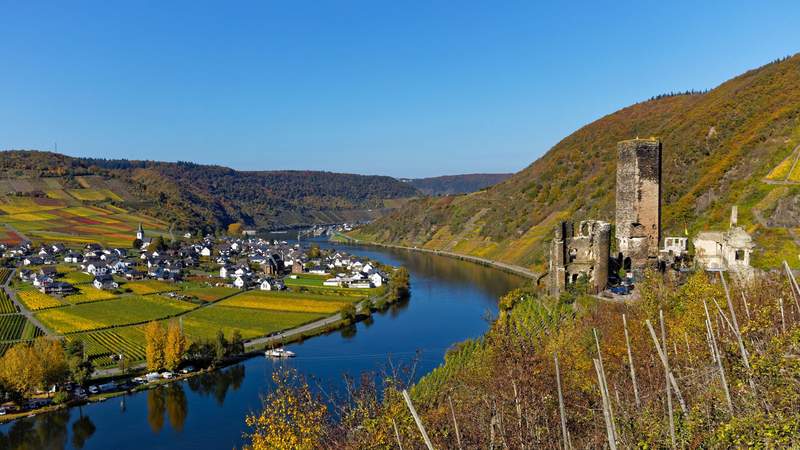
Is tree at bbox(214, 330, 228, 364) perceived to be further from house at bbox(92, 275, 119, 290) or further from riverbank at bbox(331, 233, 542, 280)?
house at bbox(92, 275, 119, 290)

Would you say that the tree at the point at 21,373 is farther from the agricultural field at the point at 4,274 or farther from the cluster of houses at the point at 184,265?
the agricultural field at the point at 4,274

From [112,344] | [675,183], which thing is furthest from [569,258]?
[675,183]

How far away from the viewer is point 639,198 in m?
24.8

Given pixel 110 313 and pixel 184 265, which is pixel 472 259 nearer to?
pixel 184 265

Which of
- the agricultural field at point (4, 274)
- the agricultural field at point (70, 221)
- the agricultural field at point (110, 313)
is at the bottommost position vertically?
the agricultural field at point (110, 313)

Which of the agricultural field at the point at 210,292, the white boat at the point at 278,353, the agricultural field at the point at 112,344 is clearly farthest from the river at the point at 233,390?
the agricultural field at the point at 210,292

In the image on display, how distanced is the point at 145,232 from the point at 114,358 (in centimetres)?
7452

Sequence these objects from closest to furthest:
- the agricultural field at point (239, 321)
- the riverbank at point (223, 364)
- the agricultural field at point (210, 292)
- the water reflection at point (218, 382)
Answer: the riverbank at point (223, 364)
the water reflection at point (218, 382)
the agricultural field at point (239, 321)
the agricultural field at point (210, 292)

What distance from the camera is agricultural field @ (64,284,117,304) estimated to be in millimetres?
48781

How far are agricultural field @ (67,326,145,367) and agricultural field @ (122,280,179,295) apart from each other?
46.5 ft

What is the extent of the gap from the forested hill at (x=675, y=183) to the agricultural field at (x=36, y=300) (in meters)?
45.1

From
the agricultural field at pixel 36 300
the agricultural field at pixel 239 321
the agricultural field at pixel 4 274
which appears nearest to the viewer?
the agricultural field at pixel 239 321

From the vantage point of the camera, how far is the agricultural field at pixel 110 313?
40.5 meters

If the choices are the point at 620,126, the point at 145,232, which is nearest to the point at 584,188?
the point at 620,126
